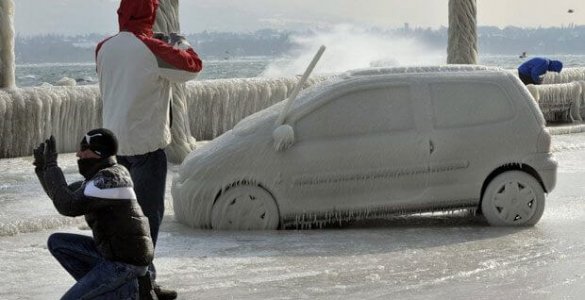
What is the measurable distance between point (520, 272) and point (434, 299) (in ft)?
3.64

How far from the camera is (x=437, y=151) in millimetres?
10383

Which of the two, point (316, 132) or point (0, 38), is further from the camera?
point (0, 38)

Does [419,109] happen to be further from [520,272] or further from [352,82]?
[520,272]

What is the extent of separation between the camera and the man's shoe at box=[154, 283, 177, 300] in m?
7.21

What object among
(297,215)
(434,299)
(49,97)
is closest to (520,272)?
(434,299)

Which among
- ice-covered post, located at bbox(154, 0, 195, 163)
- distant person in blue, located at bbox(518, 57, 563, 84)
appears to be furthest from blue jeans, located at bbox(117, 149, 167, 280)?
distant person in blue, located at bbox(518, 57, 563, 84)

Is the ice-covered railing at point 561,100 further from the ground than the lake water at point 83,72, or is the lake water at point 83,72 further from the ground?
the ice-covered railing at point 561,100

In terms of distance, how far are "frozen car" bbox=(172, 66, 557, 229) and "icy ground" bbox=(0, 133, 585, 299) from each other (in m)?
0.21

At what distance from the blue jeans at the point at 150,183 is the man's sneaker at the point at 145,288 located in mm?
1070

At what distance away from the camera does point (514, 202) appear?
34.1ft

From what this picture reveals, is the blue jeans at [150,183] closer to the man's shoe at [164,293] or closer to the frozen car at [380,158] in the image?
the man's shoe at [164,293]

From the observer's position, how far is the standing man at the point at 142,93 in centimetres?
729

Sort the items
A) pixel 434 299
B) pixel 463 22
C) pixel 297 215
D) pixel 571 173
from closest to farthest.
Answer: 1. pixel 434 299
2. pixel 297 215
3. pixel 571 173
4. pixel 463 22

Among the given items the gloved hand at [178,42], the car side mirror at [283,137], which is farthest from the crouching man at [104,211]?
the car side mirror at [283,137]
